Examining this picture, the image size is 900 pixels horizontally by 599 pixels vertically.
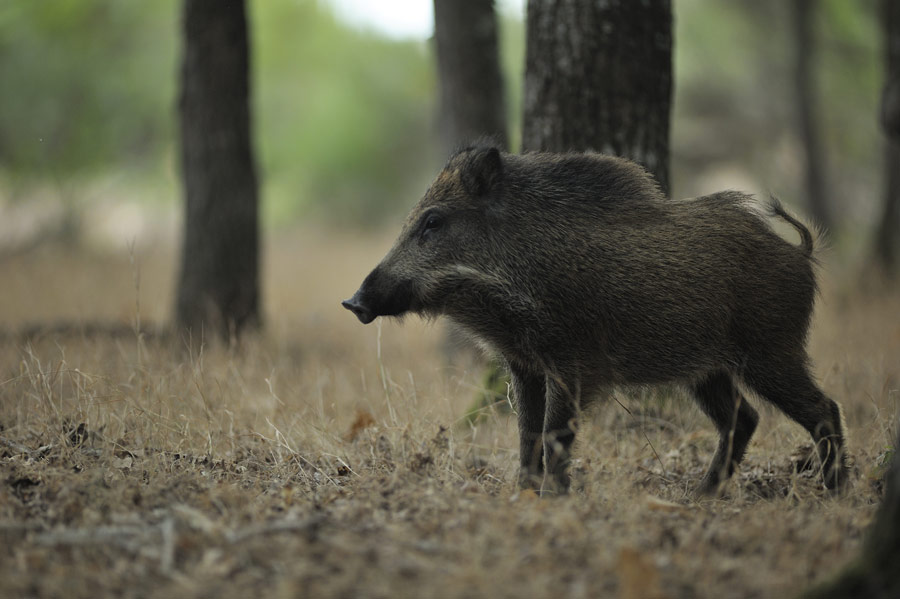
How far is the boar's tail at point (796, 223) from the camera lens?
14.6 ft

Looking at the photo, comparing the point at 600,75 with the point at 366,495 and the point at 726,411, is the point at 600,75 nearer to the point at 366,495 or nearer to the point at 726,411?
the point at 726,411

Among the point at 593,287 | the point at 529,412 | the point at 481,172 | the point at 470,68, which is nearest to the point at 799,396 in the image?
the point at 593,287

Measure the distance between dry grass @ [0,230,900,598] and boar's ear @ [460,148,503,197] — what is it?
1187 mm

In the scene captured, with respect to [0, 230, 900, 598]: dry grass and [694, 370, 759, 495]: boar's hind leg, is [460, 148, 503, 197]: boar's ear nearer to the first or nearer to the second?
[0, 230, 900, 598]: dry grass

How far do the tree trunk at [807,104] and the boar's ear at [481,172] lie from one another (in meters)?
10.1

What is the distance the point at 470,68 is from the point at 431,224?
14.3 ft

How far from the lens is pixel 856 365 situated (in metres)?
6.56

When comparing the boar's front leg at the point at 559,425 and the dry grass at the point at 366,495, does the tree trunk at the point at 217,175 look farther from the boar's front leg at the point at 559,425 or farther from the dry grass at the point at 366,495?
the boar's front leg at the point at 559,425

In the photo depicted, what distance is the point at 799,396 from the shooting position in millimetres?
4301

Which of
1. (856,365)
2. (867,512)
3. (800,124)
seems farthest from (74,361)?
(800,124)

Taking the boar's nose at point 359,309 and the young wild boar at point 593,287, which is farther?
the young wild boar at point 593,287

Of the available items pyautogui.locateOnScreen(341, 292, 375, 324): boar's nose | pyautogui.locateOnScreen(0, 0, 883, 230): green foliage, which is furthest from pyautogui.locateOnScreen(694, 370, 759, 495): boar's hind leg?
pyautogui.locateOnScreen(0, 0, 883, 230): green foliage

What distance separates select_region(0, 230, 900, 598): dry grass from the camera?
8.74ft

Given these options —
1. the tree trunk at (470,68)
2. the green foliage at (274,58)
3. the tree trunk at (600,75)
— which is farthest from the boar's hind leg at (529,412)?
the green foliage at (274,58)
